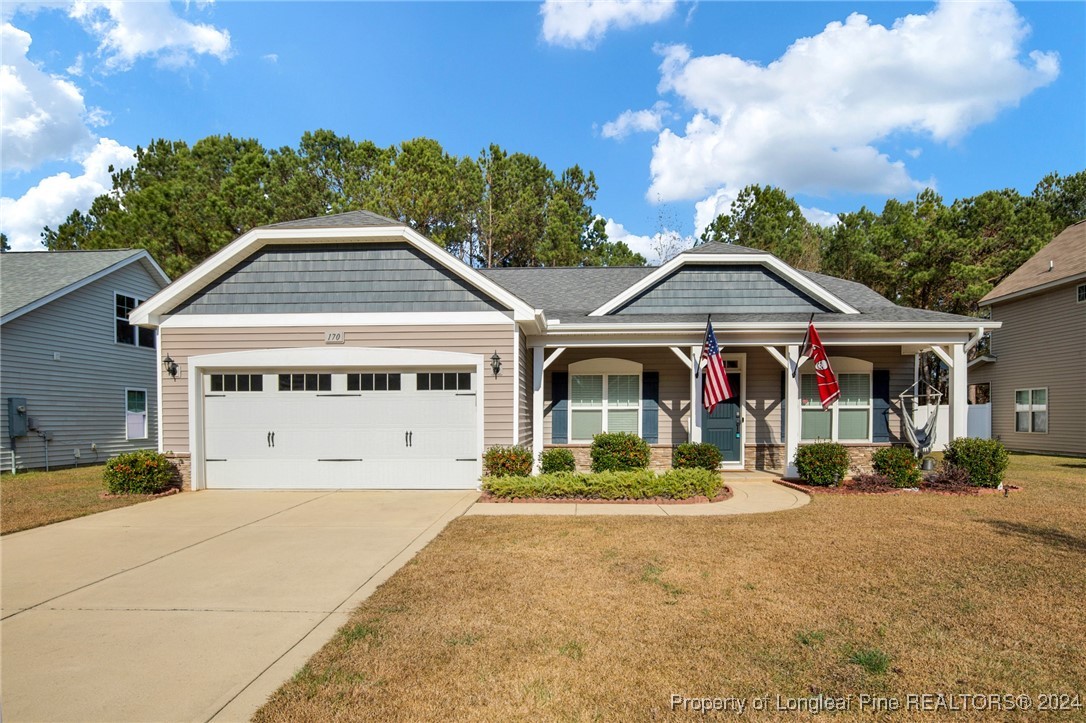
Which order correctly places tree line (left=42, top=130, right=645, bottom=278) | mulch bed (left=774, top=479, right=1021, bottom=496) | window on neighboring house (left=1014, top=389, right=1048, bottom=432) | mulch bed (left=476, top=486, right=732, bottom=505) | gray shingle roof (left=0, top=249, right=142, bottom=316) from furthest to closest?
1. tree line (left=42, top=130, right=645, bottom=278)
2. window on neighboring house (left=1014, top=389, right=1048, bottom=432)
3. gray shingle roof (left=0, top=249, right=142, bottom=316)
4. mulch bed (left=774, top=479, right=1021, bottom=496)
5. mulch bed (left=476, top=486, right=732, bottom=505)

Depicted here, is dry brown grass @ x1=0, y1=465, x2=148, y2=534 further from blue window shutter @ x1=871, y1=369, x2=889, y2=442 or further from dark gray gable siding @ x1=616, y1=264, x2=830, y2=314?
blue window shutter @ x1=871, y1=369, x2=889, y2=442

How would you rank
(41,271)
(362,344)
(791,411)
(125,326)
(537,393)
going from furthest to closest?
(125,326) < (41,271) < (537,393) < (791,411) < (362,344)

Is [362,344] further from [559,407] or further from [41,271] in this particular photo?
[41,271]

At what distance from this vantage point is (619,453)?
10.8 m

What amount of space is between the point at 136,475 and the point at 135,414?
365 inches

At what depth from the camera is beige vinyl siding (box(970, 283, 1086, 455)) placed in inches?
666

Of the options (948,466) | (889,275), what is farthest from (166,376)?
(889,275)

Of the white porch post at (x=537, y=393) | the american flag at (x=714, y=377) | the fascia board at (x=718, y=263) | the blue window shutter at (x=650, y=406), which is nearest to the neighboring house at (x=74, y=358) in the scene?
the white porch post at (x=537, y=393)

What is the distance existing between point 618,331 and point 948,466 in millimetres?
6312

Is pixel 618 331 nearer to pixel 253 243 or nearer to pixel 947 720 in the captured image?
pixel 253 243

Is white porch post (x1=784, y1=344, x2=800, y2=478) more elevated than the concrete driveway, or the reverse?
white porch post (x1=784, y1=344, x2=800, y2=478)

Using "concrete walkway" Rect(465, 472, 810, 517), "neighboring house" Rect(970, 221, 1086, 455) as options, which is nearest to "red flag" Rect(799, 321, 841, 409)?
"concrete walkway" Rect(465, 472, 810, 517)

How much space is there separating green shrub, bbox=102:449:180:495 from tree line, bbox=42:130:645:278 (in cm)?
1531

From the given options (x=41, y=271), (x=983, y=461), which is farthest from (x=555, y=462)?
(x=41, y=271)
